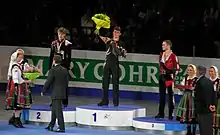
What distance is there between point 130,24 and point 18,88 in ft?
27.2

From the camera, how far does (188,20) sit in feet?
71.5

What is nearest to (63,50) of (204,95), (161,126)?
(161,126)

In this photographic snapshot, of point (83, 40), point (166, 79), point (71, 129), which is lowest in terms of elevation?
point (71, 129)

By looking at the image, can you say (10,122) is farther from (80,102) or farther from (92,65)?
(92,65)

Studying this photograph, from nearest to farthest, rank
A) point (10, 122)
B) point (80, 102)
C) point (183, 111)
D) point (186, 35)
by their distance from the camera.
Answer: point (183, 111)
point (10, 122)
point (80, 102)
point (186, 35)

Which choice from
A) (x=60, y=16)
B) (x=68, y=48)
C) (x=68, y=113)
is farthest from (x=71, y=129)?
(x=60, y=16)

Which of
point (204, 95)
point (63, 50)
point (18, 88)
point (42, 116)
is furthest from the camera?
point (42, 116)

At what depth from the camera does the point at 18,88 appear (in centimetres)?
1485

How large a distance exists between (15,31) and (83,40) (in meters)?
2.76

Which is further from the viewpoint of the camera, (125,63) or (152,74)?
(125,63)

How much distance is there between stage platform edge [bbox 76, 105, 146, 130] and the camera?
49.2ft

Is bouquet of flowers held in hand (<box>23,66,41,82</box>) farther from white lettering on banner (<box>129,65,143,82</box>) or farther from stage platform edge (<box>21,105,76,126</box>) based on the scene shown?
white lettering on banner (<box>129,65,143,82</box>)

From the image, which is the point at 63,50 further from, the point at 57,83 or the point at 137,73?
the point at 137,73

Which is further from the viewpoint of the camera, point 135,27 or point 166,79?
point 135,27
